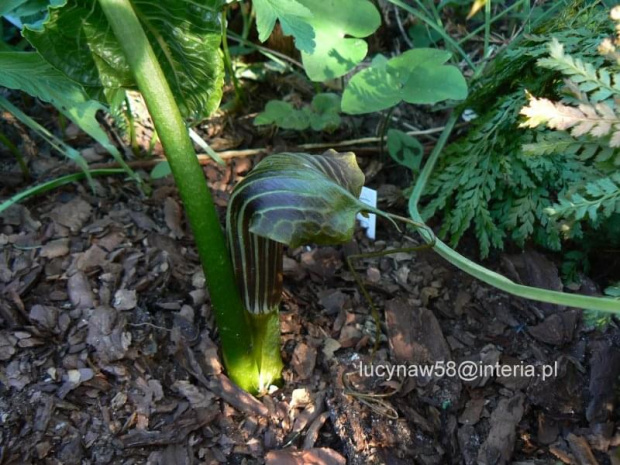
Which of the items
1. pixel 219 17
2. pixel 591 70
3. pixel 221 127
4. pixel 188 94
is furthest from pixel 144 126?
pixel 591 70

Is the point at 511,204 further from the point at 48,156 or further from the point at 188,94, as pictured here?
→ the point at 48,156

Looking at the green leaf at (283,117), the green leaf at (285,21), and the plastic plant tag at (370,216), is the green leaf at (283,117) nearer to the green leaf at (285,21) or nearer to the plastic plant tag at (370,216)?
the plastic plant tag at (370,216)

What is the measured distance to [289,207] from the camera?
994mm

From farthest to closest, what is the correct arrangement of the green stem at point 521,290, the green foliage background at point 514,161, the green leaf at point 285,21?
the green foliage background at point 514,161, the green leaf at point 285,21, the green stem at point 521,290

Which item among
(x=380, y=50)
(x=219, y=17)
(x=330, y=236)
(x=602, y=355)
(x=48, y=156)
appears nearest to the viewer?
(x=330, y=236)

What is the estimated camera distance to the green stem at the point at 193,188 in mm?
999

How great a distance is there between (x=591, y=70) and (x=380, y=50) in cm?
123

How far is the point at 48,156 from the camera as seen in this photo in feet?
5.73

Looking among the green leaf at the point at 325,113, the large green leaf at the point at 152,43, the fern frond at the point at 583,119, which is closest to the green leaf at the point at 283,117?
the green leaf at the point at 325,113

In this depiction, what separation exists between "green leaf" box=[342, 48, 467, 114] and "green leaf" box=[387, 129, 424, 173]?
19 cm

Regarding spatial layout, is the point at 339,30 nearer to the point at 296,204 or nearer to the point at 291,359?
the point at 296,204

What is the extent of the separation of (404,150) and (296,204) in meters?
0.74

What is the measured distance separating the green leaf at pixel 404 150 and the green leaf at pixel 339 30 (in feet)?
0.82

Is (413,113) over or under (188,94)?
under
